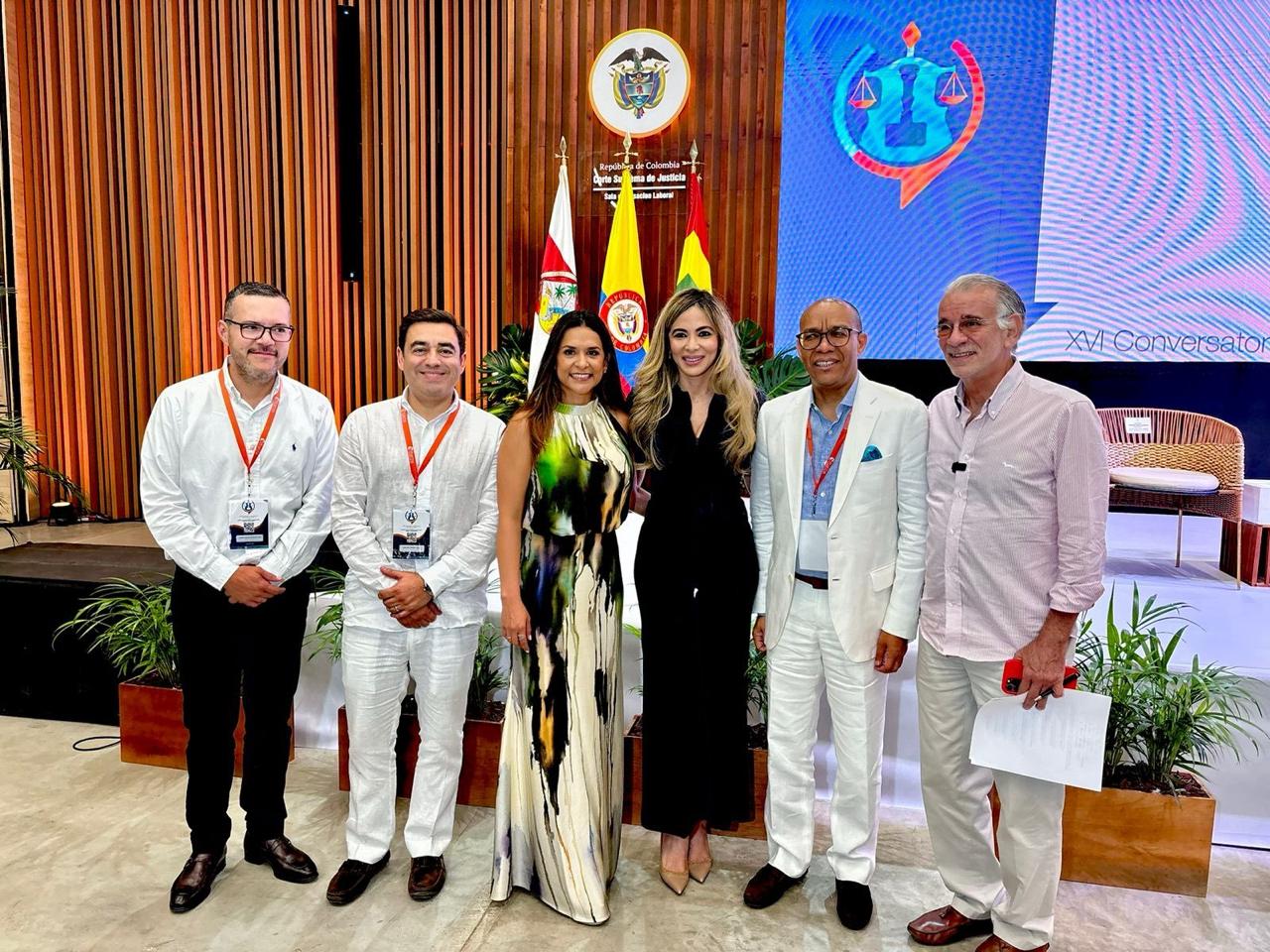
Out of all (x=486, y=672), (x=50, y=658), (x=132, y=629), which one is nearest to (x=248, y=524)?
(x=486, y=672)

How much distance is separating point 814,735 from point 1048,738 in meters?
0.61

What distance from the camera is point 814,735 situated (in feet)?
7.76

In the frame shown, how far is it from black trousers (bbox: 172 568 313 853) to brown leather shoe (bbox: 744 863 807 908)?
4.59ft

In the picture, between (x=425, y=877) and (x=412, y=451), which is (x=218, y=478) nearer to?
(x=412, y=451)

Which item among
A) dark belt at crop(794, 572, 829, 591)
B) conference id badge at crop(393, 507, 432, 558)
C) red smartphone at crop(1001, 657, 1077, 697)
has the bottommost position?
red smartphone at crop(1001, 657, 1077, 697)

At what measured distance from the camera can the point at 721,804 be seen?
2.50 meters

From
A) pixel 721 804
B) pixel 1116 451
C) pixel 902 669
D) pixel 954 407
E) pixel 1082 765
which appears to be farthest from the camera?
pixel 1116 451

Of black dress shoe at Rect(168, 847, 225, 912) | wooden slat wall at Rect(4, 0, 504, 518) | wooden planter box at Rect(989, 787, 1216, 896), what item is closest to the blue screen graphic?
wooden slat wall at Rect(4, 0, 504, 518)

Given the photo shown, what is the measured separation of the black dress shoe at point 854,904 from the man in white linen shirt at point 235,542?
4.90 ft

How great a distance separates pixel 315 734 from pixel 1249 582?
15.8ft

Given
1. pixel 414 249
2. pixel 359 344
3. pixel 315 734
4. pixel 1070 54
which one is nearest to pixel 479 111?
pixel 414 249

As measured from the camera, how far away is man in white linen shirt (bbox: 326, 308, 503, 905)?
2.34 m

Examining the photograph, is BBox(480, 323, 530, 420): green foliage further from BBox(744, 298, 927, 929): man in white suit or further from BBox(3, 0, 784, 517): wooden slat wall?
BBox(744, 298, 927, 929): man in white suit

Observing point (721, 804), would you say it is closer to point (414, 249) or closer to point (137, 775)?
point (137, 775)
